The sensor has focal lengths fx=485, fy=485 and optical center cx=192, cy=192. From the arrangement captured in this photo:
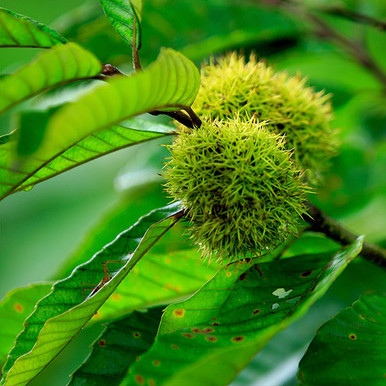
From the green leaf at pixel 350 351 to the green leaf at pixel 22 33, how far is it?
2.43 ft

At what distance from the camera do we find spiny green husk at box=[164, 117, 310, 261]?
0.92m

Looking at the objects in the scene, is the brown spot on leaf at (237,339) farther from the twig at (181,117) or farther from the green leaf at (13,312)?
the green leaf at (13,312)

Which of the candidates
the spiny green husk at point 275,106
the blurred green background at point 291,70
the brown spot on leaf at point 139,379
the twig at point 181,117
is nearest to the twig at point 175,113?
the twig at point 181,117

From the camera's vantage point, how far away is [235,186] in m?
0.92

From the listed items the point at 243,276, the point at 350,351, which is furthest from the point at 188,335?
the point at 350,351

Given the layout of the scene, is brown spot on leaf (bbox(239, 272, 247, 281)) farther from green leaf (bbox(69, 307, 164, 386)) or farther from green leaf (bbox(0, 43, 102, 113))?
green leaf (bbox(0, 43, 102, 113))

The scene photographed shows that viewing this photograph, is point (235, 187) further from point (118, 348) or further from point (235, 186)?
point (118, 348)

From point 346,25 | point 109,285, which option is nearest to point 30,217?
point 346,25

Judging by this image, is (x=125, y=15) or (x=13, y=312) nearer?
(x=125, y=15)

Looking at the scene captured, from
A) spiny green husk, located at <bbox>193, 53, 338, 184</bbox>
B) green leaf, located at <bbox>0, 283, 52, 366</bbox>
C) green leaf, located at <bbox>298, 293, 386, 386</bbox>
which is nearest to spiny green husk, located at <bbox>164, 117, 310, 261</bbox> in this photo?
spiny green husk, located at <bbox>193, 53, 338, 184</bbox>

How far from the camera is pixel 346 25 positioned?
2.64 metres

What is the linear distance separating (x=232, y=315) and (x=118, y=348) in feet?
0.96

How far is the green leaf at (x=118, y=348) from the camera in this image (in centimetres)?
102

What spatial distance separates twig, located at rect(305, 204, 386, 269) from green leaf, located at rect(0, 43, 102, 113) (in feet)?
1.95
